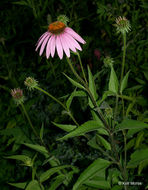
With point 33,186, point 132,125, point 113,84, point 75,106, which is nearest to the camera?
point 132,125

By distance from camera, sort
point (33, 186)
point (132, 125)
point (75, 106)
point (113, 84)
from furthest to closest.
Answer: point (75, 106) → point (33, 186) → point (113, 84) → point (132, 125)

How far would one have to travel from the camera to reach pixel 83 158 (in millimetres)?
1312

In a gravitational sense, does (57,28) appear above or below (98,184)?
above

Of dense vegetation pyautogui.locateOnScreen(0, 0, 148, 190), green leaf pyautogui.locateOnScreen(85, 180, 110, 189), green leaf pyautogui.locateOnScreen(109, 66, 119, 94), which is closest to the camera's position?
green leaf pyautogui.locateOnScreen(109, 66, 119, 94)

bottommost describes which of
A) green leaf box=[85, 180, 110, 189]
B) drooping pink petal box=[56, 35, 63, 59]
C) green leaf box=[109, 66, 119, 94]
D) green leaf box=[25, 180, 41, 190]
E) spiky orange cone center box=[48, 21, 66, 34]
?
green leaf box=[85, 180, 110, 189]

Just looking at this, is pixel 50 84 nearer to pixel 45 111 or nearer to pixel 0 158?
pixel 45 111

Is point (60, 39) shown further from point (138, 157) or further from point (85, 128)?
point (138, 157)

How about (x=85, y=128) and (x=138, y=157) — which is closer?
(x=85, y=128)

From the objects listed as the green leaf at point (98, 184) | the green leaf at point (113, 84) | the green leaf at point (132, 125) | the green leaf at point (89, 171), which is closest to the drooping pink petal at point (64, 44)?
the green leaf at point (113, 84)

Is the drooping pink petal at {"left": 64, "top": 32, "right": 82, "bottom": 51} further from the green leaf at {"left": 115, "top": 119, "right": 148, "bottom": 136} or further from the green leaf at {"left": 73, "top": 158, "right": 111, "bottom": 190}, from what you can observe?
the green leaf at {"left": 73, "top": 158, "right": 111, "bottom": 190}

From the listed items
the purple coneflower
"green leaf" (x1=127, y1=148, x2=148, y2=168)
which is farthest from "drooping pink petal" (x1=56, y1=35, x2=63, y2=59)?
"green leaf" (x1=127, y1=148, x2=148, y2=168)

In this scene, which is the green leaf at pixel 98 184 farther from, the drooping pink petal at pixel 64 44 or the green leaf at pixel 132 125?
the drooping pink petal at pixel 64 44

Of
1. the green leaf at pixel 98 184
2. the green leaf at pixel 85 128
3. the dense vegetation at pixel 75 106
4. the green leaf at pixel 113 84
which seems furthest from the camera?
the dense vegetation at pixel 75 106

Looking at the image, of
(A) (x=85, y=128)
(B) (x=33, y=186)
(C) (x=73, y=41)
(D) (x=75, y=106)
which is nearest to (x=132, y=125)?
(A) (x=85, y=128)
